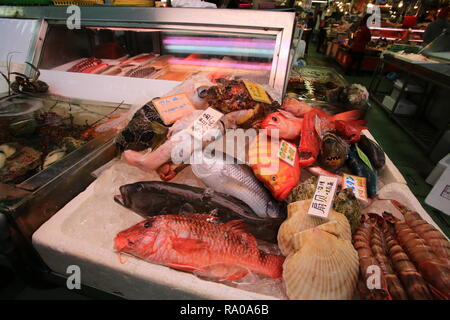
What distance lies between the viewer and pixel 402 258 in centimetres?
105

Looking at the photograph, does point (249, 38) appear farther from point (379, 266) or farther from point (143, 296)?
point (143, 296)

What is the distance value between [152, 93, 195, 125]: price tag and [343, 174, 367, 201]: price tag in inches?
47.0

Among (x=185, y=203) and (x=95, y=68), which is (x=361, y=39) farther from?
(x=185, y=203)

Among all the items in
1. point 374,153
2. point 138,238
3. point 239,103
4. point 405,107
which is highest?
point 239,103

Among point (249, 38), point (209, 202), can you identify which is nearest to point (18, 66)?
point (249, 38)

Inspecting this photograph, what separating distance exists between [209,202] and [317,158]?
2.88 feet

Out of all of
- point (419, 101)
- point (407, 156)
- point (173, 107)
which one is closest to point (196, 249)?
point (173, 107)

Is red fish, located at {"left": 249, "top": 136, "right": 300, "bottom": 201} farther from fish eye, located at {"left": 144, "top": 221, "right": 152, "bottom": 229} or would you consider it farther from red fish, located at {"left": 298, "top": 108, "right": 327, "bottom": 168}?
fish eye, located at {"left": 144, "top": 221, "right": 152, "bottom": 229}

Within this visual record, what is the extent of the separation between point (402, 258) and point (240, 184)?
86 centimetres

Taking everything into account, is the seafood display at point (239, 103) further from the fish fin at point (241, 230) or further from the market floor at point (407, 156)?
the market floor at point (407, 156)

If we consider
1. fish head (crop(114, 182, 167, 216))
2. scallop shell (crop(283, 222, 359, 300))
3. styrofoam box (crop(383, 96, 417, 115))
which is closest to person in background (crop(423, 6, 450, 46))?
styrofoam box (crop(383, 96, 417, 115))

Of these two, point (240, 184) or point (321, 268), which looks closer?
point (321, 268)

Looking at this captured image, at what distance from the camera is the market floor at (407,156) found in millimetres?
3190

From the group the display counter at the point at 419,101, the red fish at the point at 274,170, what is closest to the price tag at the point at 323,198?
the red fish at the point at 274,170
